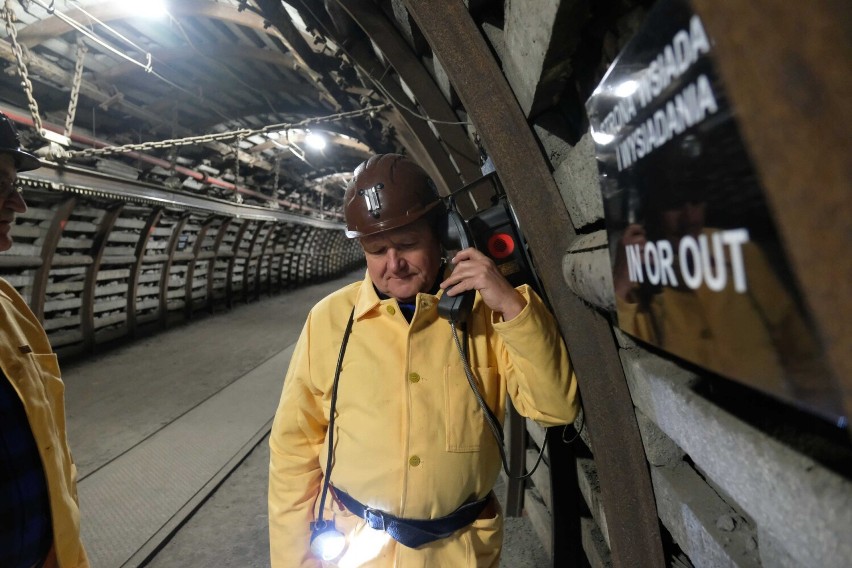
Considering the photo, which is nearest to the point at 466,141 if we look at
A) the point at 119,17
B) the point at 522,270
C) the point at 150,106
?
the point at 522,270

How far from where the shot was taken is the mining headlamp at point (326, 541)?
1.71 metres

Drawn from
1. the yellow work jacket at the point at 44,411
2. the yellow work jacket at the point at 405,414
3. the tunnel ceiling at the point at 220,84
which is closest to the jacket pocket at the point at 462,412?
the yellow work jacket at the point at 405,414

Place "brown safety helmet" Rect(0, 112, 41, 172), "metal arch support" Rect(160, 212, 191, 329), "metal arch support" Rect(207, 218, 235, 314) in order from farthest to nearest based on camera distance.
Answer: "metal arch support" Rect(207, 218, 235, 314), "metal arch support" Rect(160, 212, 191, 329), "brown safety helmet" Rect(0, 112, 41, 172)

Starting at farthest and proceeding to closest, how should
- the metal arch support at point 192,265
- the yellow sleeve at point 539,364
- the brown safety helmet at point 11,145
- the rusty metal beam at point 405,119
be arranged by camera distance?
the metal arch support at point 192,265
the rusty metal beam at point 405,119
the brown safety helmet at point 11,145
the yellow sleeve at point 539,364

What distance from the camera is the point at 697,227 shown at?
0.59 metres

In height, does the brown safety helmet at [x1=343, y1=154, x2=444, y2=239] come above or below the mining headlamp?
above

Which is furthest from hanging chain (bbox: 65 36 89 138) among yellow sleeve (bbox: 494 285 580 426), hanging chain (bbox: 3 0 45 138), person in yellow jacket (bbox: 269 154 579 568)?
yellow sleeve (bbox: 494 285 580 426)

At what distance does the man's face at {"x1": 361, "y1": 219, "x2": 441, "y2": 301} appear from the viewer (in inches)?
69.0

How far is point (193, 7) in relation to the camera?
532 cm

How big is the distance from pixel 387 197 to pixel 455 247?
36 centimetres

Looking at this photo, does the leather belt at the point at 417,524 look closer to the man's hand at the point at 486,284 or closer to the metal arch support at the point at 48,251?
the man's hand at the point at 486,284

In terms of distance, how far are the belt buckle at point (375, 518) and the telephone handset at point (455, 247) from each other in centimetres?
83

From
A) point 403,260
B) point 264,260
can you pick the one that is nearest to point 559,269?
point 403,260

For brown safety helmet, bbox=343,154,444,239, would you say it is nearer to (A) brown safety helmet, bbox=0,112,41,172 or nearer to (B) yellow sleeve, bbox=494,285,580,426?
(B) yellow sleeve, bbox=494,285,580,426
